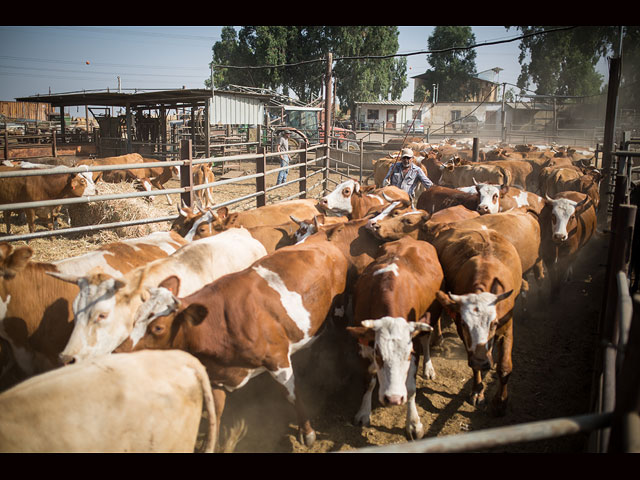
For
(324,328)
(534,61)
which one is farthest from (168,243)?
(534,61)

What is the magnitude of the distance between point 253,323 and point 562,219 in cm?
495

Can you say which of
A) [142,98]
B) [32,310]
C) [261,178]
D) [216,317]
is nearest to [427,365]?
[216,317]

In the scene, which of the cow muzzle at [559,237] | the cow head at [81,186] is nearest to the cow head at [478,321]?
the cow muzzle at [559,237]

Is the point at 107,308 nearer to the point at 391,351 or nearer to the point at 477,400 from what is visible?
the point at 391,351

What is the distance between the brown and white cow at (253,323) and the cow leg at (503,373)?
5.22 feet

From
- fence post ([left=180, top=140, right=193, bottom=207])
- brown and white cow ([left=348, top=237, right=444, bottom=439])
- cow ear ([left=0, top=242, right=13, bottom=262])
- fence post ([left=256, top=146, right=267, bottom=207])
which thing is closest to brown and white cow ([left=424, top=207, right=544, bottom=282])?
brown and white cow ([left=348, top=237, right=444, bottom=439])

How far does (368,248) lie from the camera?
5.38m

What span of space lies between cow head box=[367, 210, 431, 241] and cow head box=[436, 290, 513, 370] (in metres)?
1.64

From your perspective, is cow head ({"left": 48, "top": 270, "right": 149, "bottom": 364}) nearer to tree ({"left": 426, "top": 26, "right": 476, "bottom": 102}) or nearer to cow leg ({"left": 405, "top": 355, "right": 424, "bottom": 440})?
cow leg ({"left": 405, "top": 355, "right": 424, "bottom": 440})

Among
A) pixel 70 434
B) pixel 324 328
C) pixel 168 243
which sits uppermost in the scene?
pixel 168 243

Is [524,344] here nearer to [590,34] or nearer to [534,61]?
[590,34]

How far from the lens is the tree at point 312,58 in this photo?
144ft

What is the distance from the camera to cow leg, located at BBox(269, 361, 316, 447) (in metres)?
3.75

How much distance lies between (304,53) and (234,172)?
28.1 meters
